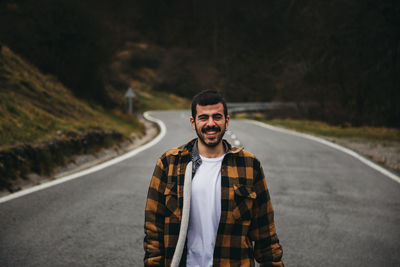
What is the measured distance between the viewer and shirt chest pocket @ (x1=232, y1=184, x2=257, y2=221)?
7.02 feet

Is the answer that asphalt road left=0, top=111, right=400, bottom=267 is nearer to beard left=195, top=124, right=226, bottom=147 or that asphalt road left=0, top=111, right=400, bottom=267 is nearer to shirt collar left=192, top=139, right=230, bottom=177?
shirt collar left=192, top=139, right=230, bottom=177

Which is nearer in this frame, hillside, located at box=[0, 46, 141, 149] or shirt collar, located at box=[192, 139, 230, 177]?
shirt collar, located at box=[192, 139, 230, 177]

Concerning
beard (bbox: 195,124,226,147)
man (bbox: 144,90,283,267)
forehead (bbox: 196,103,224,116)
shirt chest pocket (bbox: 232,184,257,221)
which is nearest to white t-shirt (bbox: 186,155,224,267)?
man (bbox: 144,90,283,267)

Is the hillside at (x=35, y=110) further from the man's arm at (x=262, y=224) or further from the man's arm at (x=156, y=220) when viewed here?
the man's arm at (x=262, y=224)

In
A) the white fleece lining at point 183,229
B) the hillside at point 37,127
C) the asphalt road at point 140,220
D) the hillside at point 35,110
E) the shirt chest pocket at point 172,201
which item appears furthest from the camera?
the hillside at point 35,110

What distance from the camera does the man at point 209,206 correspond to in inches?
84.6

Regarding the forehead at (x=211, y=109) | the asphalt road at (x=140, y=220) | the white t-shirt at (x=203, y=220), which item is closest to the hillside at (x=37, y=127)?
the asphalt road at (x=140, y=220)

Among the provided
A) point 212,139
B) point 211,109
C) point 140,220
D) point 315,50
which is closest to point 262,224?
point 212,139

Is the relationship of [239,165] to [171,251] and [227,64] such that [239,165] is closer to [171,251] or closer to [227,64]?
[171,251]

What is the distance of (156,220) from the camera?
7.43 ft

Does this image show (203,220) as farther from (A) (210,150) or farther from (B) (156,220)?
(A) (210,150)

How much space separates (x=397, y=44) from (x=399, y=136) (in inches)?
288

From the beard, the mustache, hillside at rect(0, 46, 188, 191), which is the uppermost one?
hillside at rect(0, 46, 188, 191)

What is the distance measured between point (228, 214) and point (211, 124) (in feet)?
1.90
